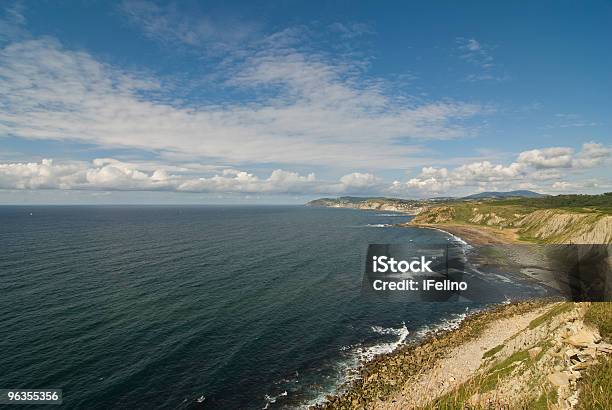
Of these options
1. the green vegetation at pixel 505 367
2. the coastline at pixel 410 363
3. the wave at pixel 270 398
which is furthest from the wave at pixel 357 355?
the green vegetation at pixel 505 367

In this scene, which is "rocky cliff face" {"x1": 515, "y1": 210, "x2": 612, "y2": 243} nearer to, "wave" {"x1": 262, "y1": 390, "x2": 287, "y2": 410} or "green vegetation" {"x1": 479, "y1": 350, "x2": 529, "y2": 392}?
"green vegetation" {"x1": 479, "y1": 350, "x2": 529, "y2": 392}

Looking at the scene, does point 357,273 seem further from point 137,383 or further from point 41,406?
point 41,406

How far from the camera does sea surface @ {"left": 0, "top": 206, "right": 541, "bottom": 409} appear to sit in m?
36.8

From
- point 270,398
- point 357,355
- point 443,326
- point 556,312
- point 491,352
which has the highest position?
point 556,312

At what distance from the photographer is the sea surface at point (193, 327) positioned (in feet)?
121

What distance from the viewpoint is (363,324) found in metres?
55.6

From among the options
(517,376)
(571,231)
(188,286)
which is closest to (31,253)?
(188,286)

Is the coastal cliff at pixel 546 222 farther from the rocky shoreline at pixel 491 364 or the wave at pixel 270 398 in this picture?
the wave at pixel 270 398

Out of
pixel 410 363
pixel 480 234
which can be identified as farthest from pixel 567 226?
pixel 410 363

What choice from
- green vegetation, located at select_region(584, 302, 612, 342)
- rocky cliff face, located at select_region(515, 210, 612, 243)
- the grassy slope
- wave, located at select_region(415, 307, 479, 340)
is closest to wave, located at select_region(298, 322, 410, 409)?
wave, located at select_region(415, 307, 479, 340)

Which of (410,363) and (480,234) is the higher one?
(480,234)

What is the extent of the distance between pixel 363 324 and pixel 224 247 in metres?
74.6

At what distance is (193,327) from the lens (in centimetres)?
5062

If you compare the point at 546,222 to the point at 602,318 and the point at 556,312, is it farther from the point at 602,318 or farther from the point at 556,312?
the point at 602,318
